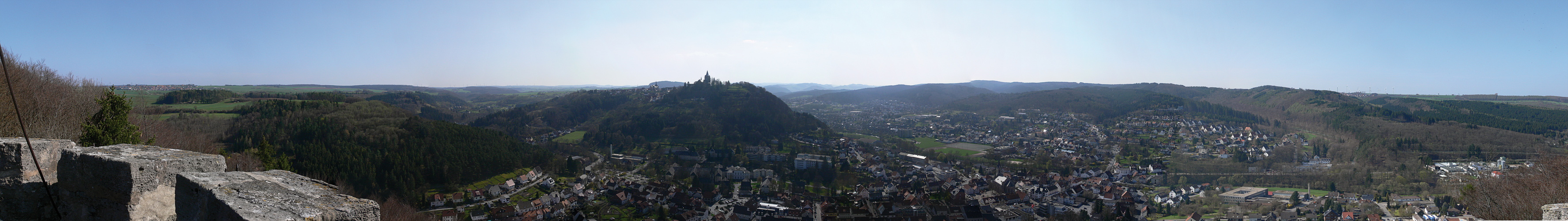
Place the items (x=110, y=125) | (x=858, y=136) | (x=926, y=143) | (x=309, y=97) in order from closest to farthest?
(x=110, y=125), (x=309, y=97), (x=926, y=143), (x=858, y=136)

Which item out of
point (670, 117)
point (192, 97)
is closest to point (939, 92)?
point (670, 117)

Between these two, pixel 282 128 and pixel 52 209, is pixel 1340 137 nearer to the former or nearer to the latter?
pixel 52 209

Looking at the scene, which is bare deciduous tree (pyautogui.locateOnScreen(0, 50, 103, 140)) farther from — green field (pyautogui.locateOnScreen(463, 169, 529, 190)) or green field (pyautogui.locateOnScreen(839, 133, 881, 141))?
green field (pyautogui.locateOnScreen(839, 133, 881, 141))

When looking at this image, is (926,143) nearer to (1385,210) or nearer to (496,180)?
(1385,210)

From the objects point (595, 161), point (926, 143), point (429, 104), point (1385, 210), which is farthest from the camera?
point (429, 104)

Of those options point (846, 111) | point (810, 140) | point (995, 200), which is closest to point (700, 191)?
point (995, 200)
